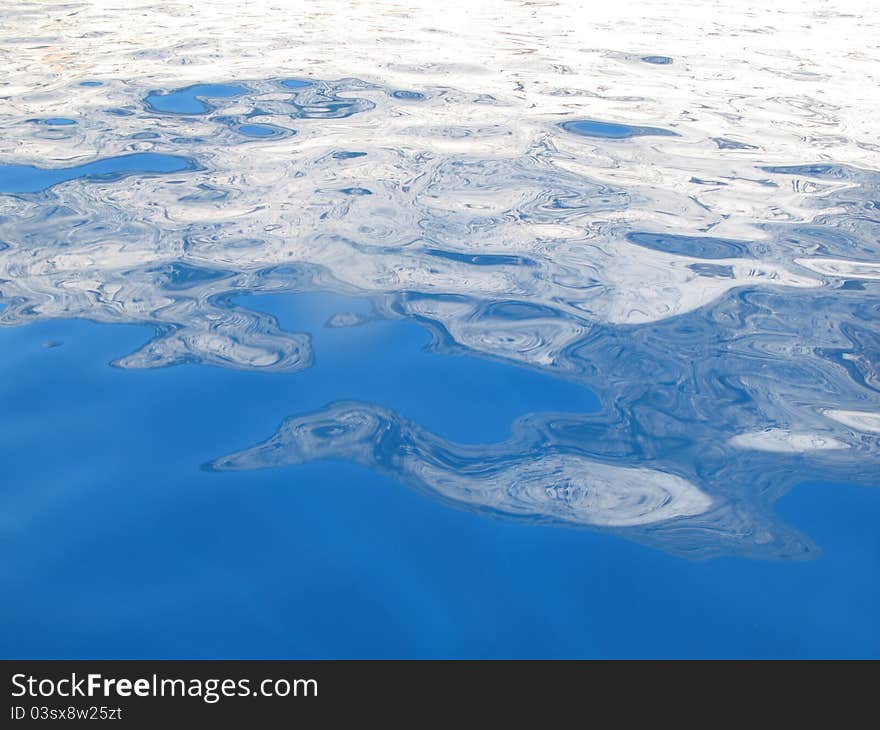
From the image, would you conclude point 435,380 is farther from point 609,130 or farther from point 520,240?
point 609,130

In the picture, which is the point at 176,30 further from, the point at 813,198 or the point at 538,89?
the point at 813,198

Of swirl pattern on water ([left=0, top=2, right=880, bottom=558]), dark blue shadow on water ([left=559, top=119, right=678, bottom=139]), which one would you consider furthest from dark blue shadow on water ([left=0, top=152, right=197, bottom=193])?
dark blue shadow on water ([left=559, top=119, right=678, bottom=139])

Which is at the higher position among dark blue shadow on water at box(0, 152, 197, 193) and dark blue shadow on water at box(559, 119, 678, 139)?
dark blue shadow on water at box(559, 119, 678, 139)

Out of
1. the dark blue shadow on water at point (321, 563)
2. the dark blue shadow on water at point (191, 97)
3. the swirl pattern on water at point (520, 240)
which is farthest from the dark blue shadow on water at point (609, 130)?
the dark blue shadow on water at point (321, 563)

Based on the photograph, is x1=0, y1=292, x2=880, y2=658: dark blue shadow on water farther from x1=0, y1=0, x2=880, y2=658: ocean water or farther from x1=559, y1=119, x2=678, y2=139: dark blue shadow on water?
x1=559, y1=119, x2=678, y2=139: dark blue shadow on water

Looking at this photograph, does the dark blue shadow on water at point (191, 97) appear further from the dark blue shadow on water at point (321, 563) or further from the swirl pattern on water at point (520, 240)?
the dark blue shadow on water at point (321, 563)
